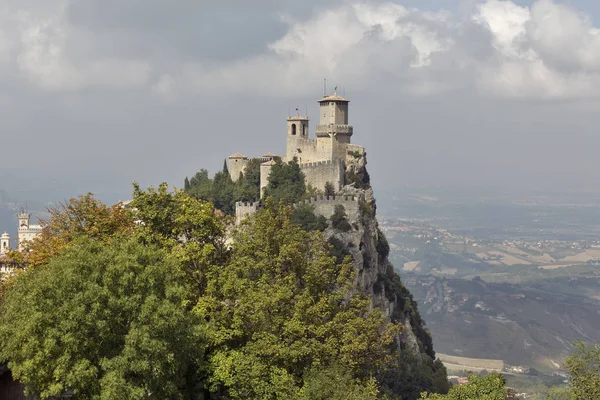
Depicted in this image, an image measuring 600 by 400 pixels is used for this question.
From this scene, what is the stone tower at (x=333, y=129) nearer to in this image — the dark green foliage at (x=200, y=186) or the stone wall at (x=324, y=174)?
the stone wall at (x=324, y=174)

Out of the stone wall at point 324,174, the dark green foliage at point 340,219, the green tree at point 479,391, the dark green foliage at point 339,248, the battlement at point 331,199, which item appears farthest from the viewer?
the stone wall at point 324,174

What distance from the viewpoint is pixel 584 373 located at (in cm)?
2783

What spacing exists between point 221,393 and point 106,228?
10246 millimetres

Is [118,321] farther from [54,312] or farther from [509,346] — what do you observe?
[509,346]

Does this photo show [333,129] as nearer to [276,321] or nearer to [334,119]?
[334,119]

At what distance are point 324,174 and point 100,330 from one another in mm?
46856

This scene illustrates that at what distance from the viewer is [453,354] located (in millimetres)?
182750

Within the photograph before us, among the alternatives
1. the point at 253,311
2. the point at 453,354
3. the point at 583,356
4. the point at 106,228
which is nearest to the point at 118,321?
the point at 253,311

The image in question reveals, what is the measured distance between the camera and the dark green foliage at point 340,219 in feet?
205

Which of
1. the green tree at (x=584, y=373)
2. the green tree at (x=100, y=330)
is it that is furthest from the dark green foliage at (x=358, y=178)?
the green tree at (x=100, y=330)

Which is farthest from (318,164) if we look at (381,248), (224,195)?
(381,248)

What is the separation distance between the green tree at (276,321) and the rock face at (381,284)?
90.9ft

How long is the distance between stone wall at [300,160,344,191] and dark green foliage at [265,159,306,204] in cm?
79

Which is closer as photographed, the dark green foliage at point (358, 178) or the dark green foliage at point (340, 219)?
the dark green foliage at point (340, 219)
